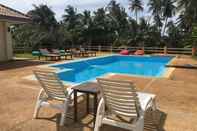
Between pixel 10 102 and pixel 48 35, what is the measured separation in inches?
719

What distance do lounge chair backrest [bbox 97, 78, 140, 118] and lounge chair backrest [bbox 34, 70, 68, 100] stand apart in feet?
2.89

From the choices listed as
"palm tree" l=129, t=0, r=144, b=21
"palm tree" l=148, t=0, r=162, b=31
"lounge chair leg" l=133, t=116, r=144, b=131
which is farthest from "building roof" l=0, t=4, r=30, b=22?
"palm tree" l=129, t=0, r=144, b=21

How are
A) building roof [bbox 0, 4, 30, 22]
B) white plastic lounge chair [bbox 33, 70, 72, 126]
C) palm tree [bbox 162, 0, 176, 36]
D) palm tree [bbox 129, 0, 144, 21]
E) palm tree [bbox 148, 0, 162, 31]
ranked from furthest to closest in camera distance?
palm tree [bbox 129, 0, 144, 21]
palm tree [bbox 148, 0, 162, 31]
palm tree [bbox 162, 0, 176, 36]
building roof [bbox 0, 4, 30, 22]
white plastic lounge chair [bbox 33, 70, 72, 126]

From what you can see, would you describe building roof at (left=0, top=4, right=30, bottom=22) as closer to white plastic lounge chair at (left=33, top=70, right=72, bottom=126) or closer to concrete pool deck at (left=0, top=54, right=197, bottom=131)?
concrete pool deck at (left=0, top=54, right=197, bottom=131)

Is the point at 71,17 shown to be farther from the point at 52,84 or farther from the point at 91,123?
the point at 91,123

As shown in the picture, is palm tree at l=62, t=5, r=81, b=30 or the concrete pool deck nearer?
the concrete pool deck

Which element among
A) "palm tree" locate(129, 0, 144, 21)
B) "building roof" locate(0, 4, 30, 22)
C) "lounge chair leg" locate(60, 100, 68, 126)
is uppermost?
"palm tree" locate(129, 0, 144, 21)

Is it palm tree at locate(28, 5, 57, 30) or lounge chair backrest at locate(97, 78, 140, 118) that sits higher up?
palm tree at locate(28, 5, 57, 30)

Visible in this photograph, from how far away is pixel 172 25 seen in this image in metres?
28.5

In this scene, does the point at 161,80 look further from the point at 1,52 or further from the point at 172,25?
the point at 172,25

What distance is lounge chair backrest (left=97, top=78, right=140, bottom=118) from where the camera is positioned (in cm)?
296

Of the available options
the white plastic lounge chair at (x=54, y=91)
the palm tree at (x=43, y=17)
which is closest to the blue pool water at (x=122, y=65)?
the white plastic lounge chair at (x=54, y=91)

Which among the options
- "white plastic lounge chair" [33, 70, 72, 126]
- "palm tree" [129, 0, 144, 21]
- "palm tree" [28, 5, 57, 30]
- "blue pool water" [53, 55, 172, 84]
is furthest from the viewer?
"palm tree" [129, 0, 144, 21]

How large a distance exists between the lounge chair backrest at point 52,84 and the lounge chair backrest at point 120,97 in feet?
2.89
